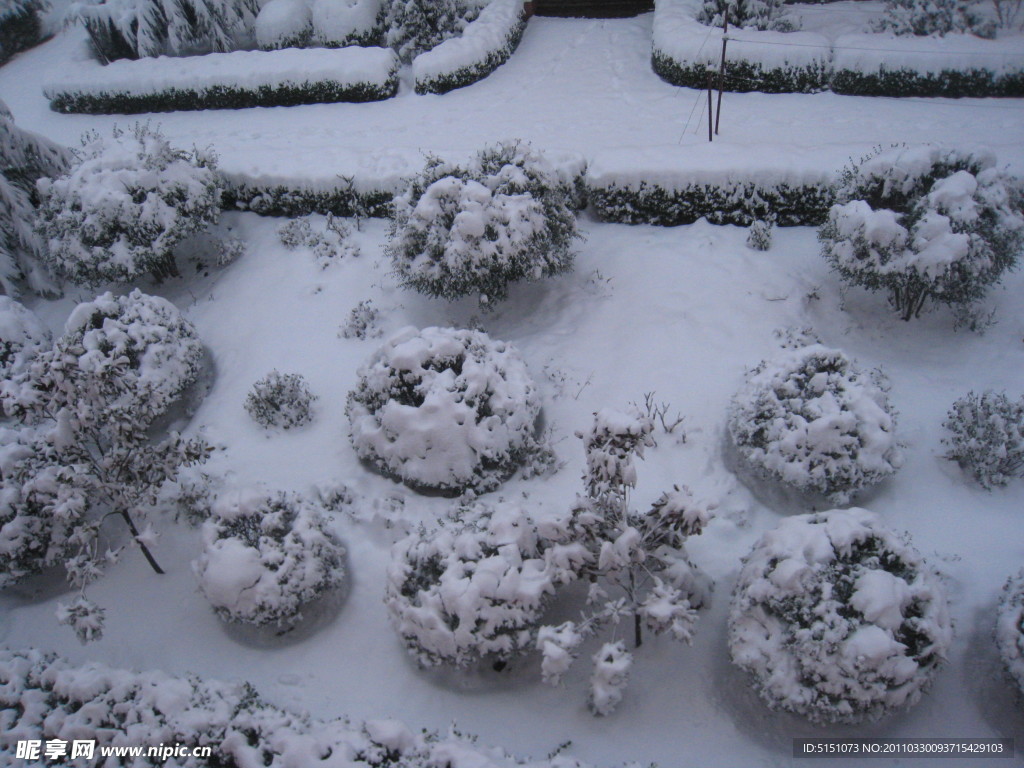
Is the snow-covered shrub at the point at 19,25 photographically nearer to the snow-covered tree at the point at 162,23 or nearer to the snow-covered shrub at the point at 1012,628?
the snow-covered tree at the point at 162,23

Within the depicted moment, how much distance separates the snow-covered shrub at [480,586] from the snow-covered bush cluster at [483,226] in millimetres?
4061

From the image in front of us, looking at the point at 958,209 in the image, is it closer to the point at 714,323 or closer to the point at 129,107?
the point at 714,323

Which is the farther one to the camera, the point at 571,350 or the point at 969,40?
the point at 969,40

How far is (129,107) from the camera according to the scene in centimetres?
1659

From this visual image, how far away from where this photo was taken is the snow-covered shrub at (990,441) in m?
6.88

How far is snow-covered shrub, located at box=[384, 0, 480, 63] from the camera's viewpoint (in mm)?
16453

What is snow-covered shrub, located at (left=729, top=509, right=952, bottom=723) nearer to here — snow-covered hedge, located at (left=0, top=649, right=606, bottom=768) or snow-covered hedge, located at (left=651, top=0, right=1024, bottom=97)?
snow-covered hedge, located at (left=0, top=649, right=606, bottom=768)

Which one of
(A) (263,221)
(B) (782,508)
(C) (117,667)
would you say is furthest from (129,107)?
(B) (782,508)

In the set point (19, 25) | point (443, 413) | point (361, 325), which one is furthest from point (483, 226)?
point (19, 25)

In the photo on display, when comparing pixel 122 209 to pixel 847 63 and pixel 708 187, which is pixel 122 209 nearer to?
pixel 708 187

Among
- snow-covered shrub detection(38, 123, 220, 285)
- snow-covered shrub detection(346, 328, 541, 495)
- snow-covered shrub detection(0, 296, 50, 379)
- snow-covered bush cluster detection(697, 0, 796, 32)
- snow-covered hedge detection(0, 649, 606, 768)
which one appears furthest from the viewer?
snow-covered bush cluster detection(697, 0, 796, 32)

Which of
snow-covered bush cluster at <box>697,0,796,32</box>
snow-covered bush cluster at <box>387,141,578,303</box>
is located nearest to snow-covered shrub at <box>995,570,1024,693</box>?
snow-covered bush cluster at <box>387,141,578,303</box>

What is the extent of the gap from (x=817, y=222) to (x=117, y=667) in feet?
36.7

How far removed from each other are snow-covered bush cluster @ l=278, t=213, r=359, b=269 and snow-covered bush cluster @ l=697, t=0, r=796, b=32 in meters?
9.87
